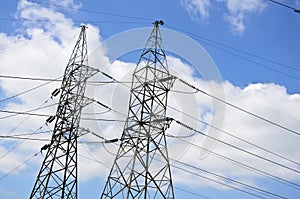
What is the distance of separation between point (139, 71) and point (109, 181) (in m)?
8.20

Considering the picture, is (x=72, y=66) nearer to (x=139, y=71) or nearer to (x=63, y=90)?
(x=63, y=90)

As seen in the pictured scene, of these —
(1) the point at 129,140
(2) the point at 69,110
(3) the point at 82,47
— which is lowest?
(1) the point at 129,140

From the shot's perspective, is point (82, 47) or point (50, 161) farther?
point (82, 47)

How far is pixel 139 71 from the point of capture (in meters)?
25.8

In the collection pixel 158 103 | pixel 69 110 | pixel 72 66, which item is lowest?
pixel 158 103

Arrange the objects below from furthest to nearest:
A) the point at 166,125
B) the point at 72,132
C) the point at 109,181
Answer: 1. the point at 72,132
2. the point at 166,125
3. the point at 109,181

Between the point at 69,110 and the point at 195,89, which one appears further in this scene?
the point at 69,110

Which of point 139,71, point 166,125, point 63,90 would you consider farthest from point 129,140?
point 63,90

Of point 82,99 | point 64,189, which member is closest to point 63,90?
point 82,99

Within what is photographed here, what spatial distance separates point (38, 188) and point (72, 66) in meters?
10.6

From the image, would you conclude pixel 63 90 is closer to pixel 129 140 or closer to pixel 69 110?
pixel 69 110

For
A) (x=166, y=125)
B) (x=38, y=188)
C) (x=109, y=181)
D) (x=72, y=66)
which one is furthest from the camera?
(x=72, y=66)

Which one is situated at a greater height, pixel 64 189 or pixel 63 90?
pixel 63 90

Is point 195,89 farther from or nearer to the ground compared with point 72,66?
nearer to the ground
